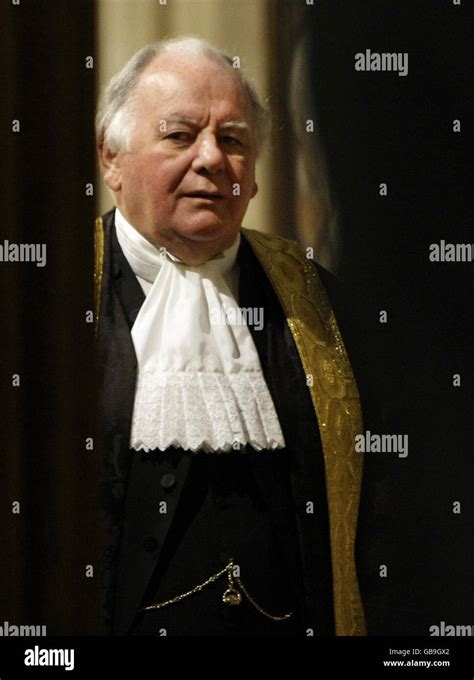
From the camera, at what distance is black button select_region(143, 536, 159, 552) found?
7.42 ft

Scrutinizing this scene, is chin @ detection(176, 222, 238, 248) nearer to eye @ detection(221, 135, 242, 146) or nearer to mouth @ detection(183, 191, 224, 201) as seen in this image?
mouth @ detection(183, 191, 224, 201)

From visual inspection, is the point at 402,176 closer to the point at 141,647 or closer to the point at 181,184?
the point at 181,184

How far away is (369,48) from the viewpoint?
2480 mm

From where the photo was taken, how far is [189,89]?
2.33 metres

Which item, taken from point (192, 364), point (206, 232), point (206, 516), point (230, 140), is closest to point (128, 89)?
point (230, 140)

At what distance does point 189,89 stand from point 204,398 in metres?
0.64

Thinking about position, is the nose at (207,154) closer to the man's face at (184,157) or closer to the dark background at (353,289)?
the man's face at (184,157)

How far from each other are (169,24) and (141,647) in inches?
51.5

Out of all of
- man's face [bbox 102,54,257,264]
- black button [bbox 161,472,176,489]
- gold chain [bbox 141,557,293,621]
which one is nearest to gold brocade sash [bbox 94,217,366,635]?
man's face [bbox 102,54,257,264]

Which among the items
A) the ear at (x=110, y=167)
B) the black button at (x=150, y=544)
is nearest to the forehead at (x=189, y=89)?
the ear at (x=110, y=167)

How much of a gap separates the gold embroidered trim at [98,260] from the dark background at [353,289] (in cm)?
1

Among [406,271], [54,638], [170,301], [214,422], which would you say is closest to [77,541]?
[54,638]

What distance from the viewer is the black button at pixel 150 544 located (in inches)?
89.0

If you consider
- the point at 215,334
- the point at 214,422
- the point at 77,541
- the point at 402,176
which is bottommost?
the point at 77,541
